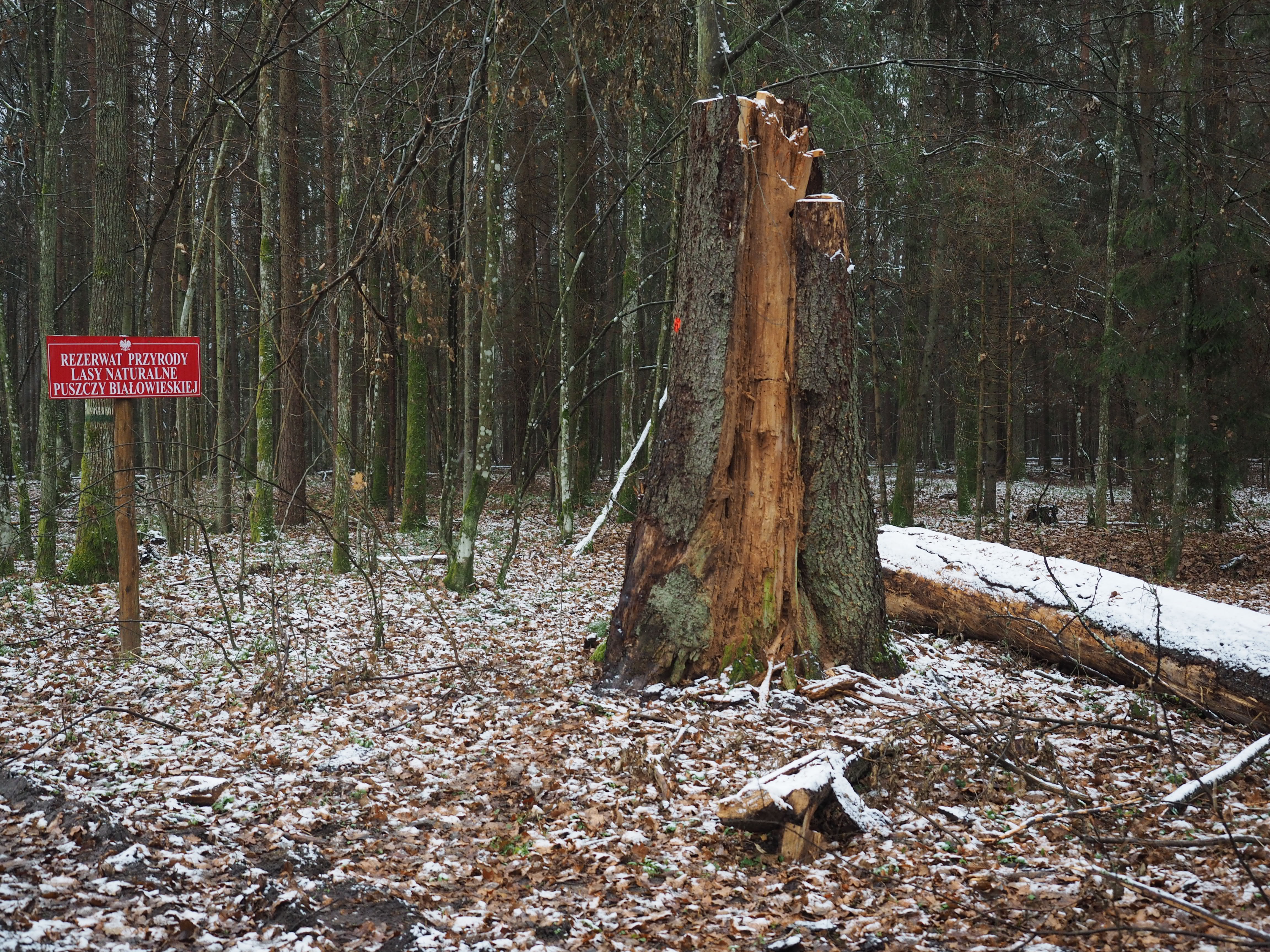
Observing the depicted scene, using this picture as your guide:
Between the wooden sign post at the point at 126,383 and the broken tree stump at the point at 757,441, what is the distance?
3706 mm

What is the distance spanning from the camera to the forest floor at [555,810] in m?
2.98

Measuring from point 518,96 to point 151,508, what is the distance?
11.4 metres

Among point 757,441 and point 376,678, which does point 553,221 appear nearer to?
point 757,441

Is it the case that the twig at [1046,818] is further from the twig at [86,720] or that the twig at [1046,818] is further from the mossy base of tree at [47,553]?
the mossy base of tree at [47,553]

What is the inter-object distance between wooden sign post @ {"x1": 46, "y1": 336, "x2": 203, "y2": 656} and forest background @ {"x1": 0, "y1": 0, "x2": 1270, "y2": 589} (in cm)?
66

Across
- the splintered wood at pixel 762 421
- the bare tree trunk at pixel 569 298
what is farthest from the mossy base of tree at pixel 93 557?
the splintered wood at pixel 762 421

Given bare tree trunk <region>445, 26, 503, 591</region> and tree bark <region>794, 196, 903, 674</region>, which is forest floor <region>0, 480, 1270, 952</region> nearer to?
tree bark <region>794, 196, 903, 674</region>

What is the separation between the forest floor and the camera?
9.78 ft

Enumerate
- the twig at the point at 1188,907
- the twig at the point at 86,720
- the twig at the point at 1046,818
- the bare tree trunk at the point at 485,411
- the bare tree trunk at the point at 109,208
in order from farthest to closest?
the bare tree trunk at the point at 485,411, the bare tree trunk at the point at 109,208, the twig at the point at 86,720, the twig at the point at 1046,818, the twig at the point at 1188,907

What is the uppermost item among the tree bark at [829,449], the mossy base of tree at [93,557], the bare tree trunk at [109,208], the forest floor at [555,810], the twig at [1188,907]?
the bare tree trunk at [109,208]

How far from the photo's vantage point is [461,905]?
321cm

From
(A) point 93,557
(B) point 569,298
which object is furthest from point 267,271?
(B) point 569,298

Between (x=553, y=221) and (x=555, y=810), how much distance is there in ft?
61.4

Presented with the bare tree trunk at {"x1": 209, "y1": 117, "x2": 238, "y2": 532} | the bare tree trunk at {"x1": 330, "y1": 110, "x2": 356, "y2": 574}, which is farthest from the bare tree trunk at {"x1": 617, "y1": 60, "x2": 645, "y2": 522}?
the bare tree trunk at {"x1": 209, "y1": 117, "x2": 238, "y2": 532}
